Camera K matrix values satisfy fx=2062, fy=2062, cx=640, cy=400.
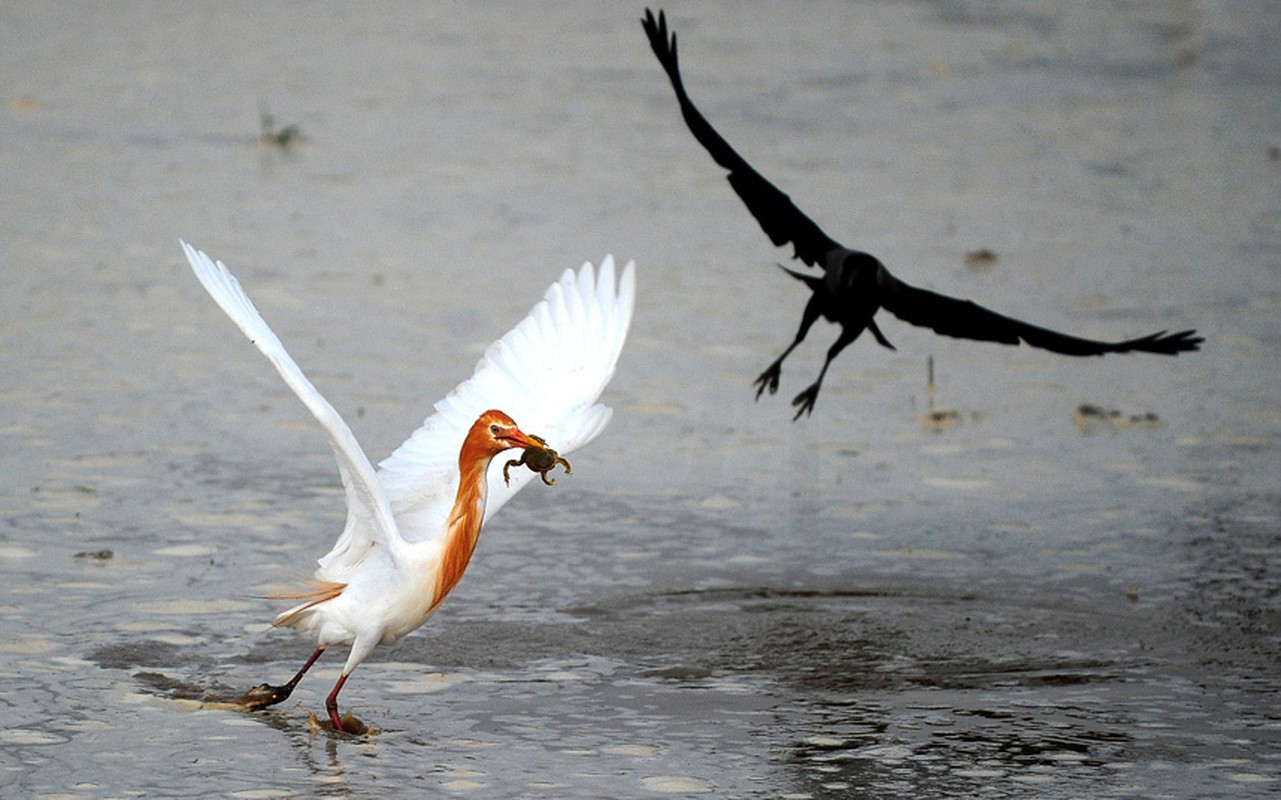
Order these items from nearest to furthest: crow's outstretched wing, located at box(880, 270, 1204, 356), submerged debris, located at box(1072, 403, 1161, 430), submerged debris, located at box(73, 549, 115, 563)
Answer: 1. submerged debris, located at box(73, 549, 115, 563)
2. crow's outstretched wing, located at box(880, 270, 1204, 356)
3. submerged debris, located at box(1072, 403, 1161, 430)

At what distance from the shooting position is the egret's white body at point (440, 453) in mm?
5434

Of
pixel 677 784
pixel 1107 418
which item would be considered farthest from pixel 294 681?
pixel 1107 418

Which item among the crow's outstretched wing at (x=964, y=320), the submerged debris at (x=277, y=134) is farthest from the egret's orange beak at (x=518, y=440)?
the submerged debris at (x=277, y=134)

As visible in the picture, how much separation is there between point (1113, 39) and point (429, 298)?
987 centimetres

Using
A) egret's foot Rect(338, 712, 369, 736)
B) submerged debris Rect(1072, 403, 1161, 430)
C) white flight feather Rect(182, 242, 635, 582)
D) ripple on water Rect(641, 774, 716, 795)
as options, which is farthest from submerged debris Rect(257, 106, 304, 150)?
ripple on water Rect(641, 774, 716, 795)

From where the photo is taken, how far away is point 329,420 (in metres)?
5.20

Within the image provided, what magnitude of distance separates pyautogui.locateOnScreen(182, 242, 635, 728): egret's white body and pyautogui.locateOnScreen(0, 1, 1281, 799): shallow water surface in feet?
1.12

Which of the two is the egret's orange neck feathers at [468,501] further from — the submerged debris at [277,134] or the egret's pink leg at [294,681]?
the submerged debris at [277,134]

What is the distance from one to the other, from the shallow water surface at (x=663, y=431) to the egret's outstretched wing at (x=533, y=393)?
0.51 m

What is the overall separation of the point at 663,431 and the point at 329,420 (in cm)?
362

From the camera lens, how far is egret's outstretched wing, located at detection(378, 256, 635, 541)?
6.14m

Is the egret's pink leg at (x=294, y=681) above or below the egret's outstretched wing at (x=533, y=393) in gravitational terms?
below

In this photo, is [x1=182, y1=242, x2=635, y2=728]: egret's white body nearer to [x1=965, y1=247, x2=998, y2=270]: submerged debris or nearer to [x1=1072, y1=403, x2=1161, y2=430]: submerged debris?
[x1=1072, y1=403, x2=1161, y2=430]: submerged debris

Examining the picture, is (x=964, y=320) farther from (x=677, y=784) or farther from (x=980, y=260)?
(x=980, y=260)
